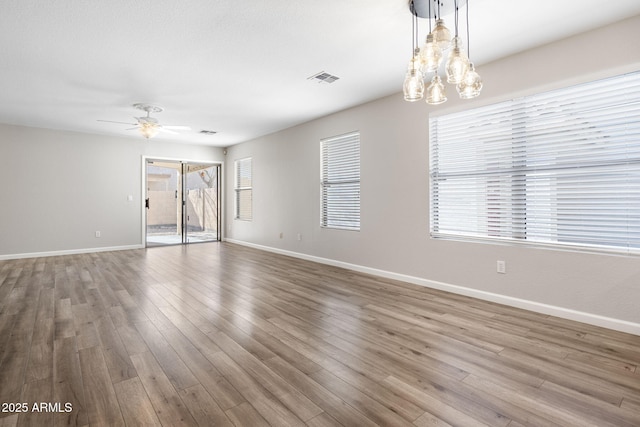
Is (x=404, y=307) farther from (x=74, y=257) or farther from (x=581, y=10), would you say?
(x=74, y=257)

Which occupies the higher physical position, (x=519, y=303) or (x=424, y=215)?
(x=424, y=215)

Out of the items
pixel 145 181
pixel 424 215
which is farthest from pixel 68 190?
pixel 424 215

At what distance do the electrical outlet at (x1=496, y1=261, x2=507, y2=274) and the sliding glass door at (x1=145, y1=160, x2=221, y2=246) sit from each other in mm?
7231

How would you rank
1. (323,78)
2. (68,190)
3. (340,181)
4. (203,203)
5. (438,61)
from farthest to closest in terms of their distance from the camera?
(203,203), (68,190), (340,181), (323,78), (438,61)

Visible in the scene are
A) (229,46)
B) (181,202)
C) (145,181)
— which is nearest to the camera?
(229,46)

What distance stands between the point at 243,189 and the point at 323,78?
190 inches

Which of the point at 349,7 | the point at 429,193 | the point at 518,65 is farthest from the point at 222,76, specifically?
the point at 518,65

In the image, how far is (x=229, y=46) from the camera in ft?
9.98

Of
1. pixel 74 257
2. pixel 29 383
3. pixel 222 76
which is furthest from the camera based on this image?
pixel 74 257

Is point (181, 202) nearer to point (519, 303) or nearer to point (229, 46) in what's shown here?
point (229, 46)

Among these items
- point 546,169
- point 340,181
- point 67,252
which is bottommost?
point 67,252

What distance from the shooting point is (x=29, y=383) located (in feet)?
6.04

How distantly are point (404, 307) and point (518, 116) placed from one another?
2.31 meters

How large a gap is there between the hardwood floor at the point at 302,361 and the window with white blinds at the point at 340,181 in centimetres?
168
